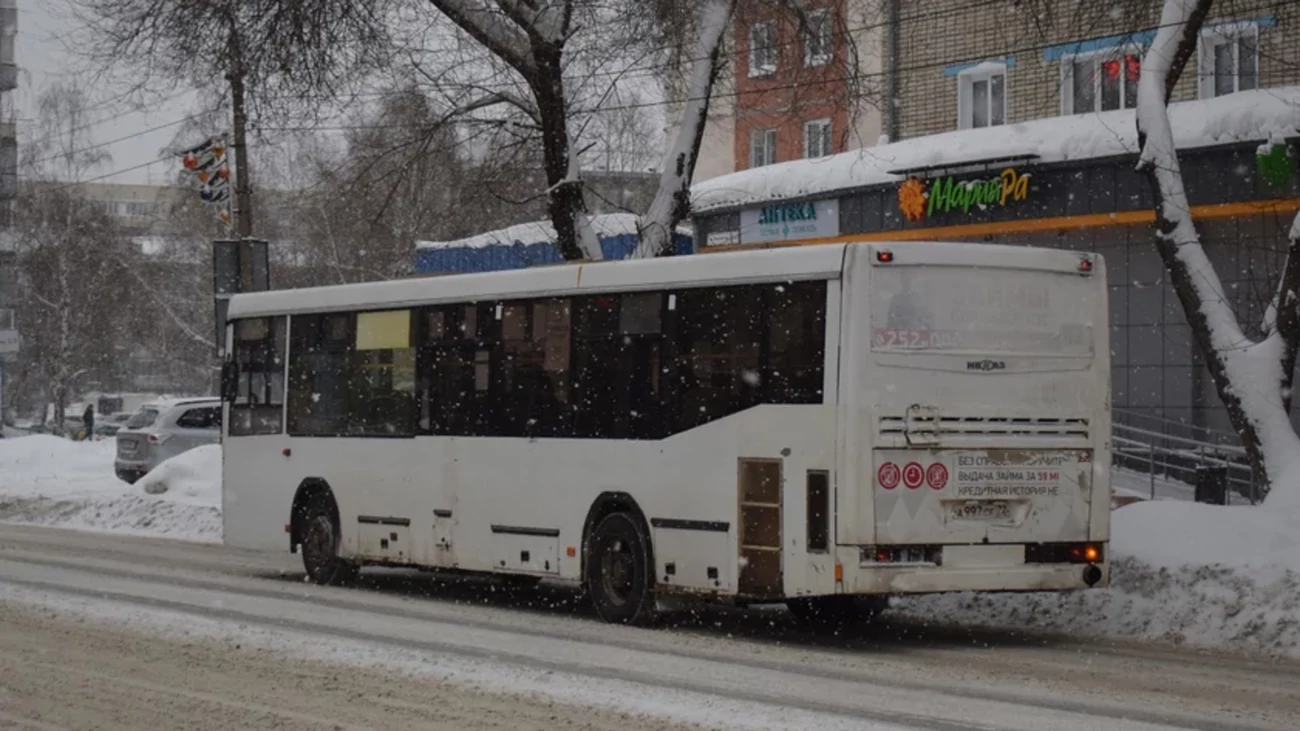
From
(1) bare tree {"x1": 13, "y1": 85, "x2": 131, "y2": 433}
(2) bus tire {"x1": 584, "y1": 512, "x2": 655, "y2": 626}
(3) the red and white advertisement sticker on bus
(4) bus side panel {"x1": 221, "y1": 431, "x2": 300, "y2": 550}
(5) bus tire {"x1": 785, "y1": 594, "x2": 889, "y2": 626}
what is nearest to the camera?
(3) the red and white advertisement sticker on bus

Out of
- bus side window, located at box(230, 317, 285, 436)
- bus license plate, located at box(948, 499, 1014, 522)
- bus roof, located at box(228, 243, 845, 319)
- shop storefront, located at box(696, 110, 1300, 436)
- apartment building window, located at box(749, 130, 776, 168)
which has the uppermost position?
apartment building window, located at box(749, 130, 776, 168)

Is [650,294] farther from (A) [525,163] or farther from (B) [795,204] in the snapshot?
(B) [795,204]

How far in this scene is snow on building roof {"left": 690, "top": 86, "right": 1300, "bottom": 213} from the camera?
88.5 feet

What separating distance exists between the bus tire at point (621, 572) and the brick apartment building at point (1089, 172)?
32.4 ft

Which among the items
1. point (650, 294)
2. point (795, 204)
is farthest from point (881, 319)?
point (795, 204)

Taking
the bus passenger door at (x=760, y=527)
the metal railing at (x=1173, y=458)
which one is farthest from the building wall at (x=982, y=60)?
the bus passenger door at (x=760, y=527)

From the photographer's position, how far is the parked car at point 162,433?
36.5 m

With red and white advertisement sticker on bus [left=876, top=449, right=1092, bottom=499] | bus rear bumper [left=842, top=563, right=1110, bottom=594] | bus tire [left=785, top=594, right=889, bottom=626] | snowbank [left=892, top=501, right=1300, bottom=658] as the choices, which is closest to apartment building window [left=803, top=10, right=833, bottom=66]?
snowbank [left=892, top=501, right=1300, bottom=658]

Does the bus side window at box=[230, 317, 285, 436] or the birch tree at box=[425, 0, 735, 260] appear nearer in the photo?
the bus side window at box=[230, 317, 285, 436]

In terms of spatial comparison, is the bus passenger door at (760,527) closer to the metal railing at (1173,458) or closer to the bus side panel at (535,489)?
the bus side panel at (535,489)

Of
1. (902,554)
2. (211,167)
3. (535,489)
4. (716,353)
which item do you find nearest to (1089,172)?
(211,167)

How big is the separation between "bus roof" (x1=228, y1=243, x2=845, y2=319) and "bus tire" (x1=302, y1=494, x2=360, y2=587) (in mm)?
1958

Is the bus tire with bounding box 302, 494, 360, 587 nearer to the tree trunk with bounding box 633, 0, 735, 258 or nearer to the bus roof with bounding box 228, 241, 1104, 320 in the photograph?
the bus roof with bounding box 228, 241, 1104, 320

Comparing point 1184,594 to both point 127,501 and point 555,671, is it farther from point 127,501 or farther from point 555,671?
point 127,501
